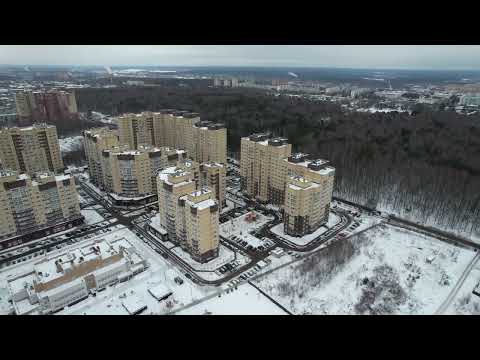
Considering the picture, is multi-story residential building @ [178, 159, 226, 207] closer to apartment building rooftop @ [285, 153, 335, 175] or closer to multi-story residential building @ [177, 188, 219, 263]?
multi-story residential building @ [177, 188, 219, 263]

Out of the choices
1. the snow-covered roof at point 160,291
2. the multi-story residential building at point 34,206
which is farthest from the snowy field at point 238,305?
the multi-story residential building at point 34,206

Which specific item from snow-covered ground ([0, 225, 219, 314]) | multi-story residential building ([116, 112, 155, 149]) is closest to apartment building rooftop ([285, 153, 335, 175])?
snow-covered ground ([0, 225, 219, 314])

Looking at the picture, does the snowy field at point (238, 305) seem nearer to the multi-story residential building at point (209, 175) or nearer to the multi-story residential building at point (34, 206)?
the multi-story residential building at point (209, 175)

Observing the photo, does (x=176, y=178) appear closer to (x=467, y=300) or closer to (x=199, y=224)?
(x=199, y=224)

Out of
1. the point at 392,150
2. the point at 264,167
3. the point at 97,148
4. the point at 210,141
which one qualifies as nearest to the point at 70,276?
the point at 97,148

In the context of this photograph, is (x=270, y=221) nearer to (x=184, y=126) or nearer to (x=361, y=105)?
(x=184, y=126)
